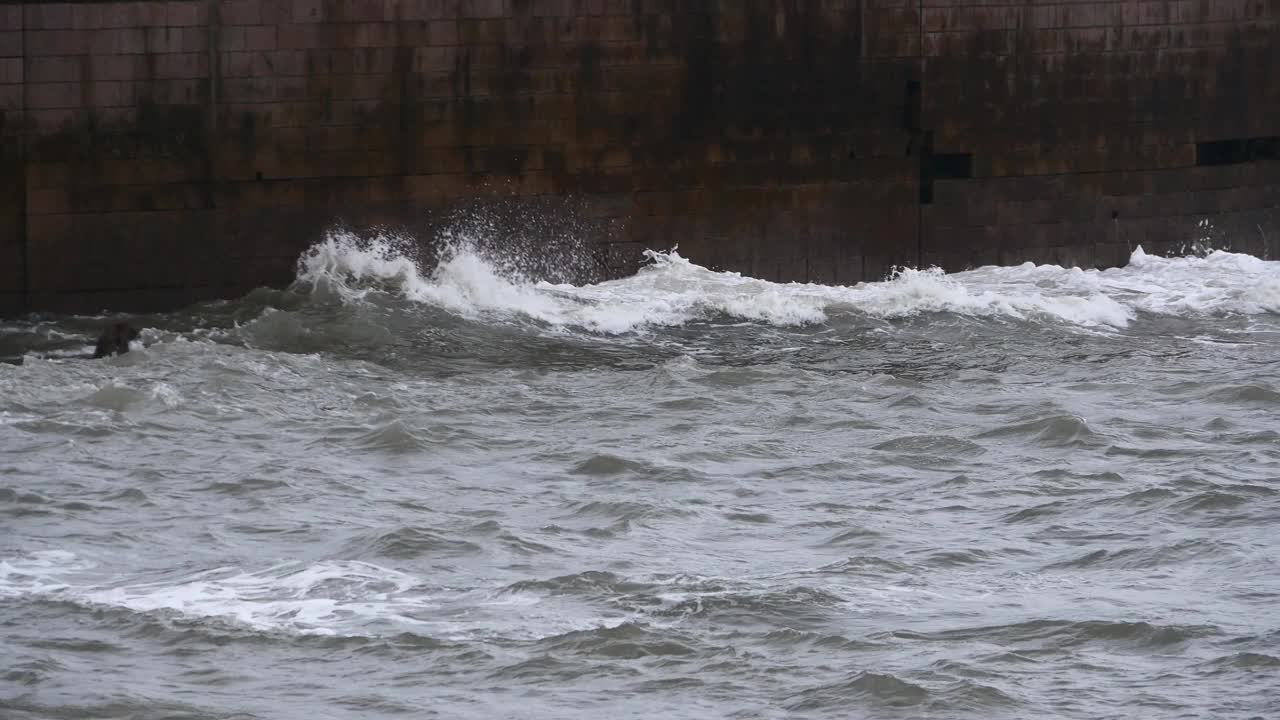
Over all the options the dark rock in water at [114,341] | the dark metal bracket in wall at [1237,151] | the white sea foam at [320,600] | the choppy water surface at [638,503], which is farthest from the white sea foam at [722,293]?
the white sea foam at [320,600]

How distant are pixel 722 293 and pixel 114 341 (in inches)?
256

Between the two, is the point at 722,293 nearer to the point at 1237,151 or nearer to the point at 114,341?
the point at 114,341

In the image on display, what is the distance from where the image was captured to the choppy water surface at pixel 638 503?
8.96m

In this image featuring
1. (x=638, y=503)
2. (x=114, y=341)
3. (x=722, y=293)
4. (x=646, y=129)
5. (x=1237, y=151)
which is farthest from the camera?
(x=1237, y=151)

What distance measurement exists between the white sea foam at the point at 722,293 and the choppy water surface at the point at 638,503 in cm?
6

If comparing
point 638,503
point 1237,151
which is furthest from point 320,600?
point 1237,151

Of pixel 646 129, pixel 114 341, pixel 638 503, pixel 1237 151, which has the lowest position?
pixel 638 503

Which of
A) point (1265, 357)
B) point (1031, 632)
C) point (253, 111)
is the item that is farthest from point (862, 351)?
point (1031, 632)

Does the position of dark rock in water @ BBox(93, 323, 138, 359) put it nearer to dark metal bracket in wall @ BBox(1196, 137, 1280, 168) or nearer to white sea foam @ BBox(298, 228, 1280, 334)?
white sea foam @ BBox(298, 228, 1280, 334)

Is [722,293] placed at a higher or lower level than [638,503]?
higher

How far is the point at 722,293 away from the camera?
62.8 ft

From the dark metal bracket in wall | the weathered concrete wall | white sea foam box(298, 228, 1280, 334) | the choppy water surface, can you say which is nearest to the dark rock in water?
the choppy water surface

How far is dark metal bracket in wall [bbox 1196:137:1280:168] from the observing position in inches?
857

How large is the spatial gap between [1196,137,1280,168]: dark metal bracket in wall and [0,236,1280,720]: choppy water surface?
9.71ft
